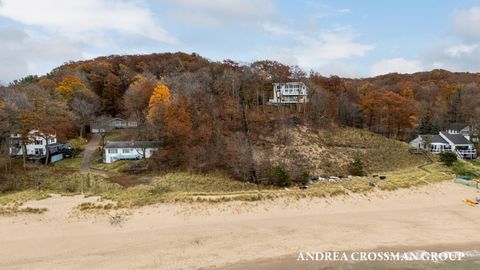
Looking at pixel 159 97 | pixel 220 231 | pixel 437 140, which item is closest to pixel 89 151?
pixel 159 97

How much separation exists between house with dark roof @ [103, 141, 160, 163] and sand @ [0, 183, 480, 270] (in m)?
14.9

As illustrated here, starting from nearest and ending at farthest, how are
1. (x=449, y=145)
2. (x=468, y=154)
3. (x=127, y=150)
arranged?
(x=127, y=150) < (x=449, y=145) < (x=468, y=154)

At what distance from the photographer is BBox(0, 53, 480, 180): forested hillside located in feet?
111

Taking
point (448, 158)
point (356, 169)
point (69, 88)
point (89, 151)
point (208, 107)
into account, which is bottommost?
point (356, 169)

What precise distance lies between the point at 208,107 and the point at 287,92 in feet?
50.1

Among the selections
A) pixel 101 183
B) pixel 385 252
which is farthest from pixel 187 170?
pixel 385 252

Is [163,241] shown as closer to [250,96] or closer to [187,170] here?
[187,170]

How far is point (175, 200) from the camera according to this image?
67.2ft

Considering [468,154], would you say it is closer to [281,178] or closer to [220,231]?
[281,178]

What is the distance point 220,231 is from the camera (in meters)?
17.4

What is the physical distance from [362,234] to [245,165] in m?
14.8

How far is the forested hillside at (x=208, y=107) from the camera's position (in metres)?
33.7

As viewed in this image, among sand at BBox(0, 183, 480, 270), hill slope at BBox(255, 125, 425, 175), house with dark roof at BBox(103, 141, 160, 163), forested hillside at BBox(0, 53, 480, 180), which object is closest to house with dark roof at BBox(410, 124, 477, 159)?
forested hillside at BBox(0, 53, 480, 180)

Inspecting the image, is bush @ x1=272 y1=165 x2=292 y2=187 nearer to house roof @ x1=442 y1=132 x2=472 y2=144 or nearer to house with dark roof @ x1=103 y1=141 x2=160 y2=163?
house with dark roof @ x1=103 y1=141 x2=160 y2=163
